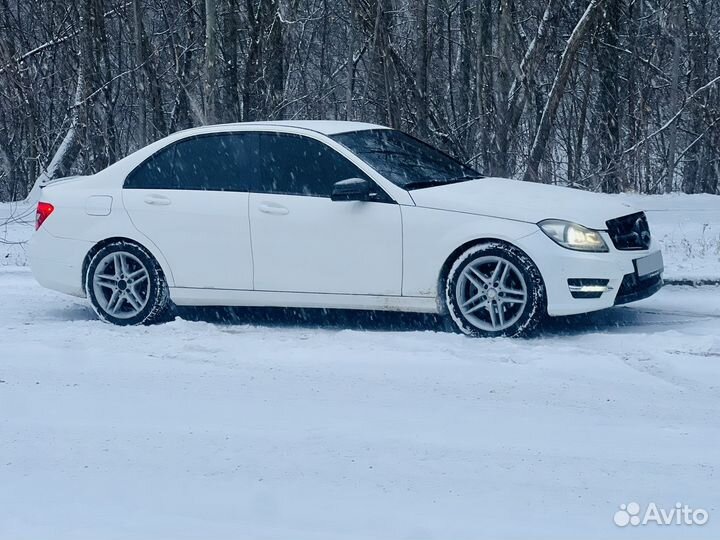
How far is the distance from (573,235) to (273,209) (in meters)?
2.21

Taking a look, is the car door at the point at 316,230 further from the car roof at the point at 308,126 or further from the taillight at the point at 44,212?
the taillight at the point at 44,212

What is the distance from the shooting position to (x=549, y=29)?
17219 millimetres

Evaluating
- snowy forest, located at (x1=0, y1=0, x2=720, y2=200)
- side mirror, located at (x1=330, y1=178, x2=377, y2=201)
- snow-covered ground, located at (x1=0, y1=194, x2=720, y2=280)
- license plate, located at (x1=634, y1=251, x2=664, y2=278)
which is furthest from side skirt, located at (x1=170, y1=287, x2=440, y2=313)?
snowy forest, located at (x1=0, y1=0, x2=720, y2=200)

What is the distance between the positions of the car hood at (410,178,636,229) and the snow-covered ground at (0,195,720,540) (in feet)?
2.79

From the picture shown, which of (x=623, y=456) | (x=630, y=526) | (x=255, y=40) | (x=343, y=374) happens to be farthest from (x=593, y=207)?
(x=255, y=40)

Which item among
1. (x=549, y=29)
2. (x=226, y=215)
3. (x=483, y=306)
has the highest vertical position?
(x=549, y=29)

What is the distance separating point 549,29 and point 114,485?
541 inches

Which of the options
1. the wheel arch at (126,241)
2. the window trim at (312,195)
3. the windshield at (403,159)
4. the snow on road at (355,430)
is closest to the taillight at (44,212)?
the wheel arch at (126,241)

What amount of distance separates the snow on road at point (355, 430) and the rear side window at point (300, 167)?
108 cm

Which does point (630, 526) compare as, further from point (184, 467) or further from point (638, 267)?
point (638, 267)

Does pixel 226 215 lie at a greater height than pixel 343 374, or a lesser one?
greater

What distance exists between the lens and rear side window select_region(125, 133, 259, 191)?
337 inches

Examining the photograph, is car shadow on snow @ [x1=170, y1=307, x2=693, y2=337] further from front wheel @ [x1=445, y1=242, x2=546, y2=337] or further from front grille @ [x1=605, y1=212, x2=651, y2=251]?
front grille @ [x1=605, y1=212, x2=651, y2=251]

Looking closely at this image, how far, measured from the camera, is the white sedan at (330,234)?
7.65 m
